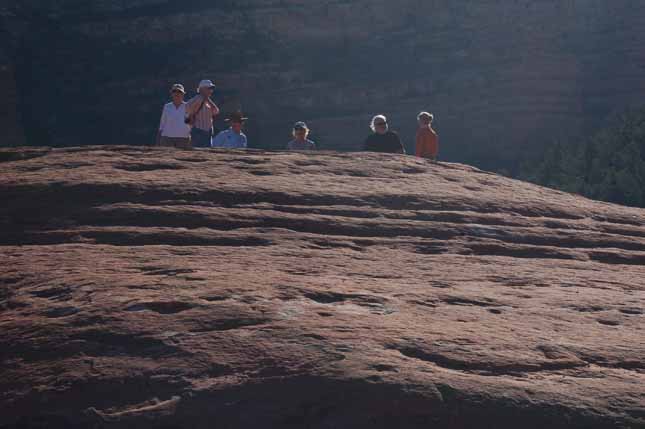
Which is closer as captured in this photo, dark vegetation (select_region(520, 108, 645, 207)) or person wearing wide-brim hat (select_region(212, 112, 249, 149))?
person wearing wide-brim hat (select_region(212, 112, 249, 149))

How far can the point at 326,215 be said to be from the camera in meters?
5.80

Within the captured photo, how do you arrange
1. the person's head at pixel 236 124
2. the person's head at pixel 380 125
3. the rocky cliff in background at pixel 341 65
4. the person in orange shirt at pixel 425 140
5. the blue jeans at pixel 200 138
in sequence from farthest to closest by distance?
1. the rocky cliff in background at pixel 341 65
2. the blue jeans at pixel 200 138
3. the person in orange shirt at pixel 425 140
4. the person's head at pixel 380 125
5. the person's head at pixel 236 124

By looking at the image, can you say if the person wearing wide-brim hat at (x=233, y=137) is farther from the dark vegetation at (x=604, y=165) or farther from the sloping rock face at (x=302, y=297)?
the dark vegetation at (x=604, y=165)

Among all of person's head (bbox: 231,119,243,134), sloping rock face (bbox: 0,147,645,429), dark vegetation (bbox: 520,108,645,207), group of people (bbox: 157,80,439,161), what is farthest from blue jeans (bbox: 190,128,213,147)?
sloping rock face (bbox: 0,147,645,429)

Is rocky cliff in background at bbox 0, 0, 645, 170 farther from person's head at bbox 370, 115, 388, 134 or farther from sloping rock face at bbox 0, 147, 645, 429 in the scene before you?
sloping rock face at bbox 0, 147, 645, 429

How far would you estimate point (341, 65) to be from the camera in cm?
2097

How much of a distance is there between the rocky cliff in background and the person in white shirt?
454 inches

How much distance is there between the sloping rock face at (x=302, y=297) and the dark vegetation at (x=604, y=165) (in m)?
10.6

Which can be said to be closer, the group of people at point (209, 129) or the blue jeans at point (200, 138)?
the group of people at point (209, 129)

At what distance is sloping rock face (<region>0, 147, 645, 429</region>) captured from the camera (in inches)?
133

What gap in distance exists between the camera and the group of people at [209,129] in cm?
822

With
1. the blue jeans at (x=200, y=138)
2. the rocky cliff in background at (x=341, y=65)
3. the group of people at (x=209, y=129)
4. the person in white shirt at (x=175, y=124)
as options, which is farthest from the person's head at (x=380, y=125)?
the rocky cliff in background at (x=341, y=65)

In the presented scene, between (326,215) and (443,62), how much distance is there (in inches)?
641

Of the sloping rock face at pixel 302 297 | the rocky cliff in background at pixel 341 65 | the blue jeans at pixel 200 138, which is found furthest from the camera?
the rocky cliff in background at pixel 341 65
